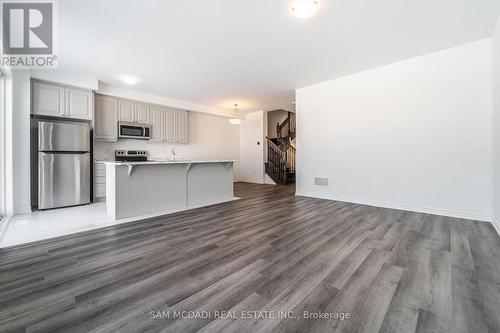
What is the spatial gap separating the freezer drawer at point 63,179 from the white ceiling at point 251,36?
1.85 metres

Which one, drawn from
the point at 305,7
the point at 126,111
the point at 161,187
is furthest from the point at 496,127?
the point at 126,111

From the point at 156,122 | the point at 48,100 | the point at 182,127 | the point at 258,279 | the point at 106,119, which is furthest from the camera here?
the point at 182,127

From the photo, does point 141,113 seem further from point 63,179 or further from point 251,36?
point 251,36

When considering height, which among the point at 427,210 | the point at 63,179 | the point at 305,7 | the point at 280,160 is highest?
the point at 305,7

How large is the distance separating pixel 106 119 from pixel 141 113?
89 cm

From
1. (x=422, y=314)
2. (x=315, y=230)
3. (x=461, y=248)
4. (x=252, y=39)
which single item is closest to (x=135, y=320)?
(x=422, y=314)

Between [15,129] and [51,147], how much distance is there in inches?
22.6

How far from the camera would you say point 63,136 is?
4.27m

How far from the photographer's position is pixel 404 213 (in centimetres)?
372

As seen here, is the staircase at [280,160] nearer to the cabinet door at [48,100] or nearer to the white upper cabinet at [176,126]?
the white upper cabinet at [176,126]

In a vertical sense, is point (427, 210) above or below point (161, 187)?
below

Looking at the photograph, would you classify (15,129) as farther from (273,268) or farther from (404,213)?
(404,213)

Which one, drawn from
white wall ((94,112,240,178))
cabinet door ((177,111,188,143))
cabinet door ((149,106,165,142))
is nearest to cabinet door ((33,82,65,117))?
white wall ((94,112,240,178))

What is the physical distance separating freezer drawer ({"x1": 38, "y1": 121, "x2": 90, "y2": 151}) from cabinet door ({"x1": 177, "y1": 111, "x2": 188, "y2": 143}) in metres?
2.42
